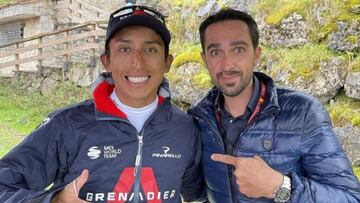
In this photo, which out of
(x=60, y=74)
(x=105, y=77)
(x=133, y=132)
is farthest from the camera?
(x=60, y=74)

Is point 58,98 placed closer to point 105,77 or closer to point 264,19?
point 264,19

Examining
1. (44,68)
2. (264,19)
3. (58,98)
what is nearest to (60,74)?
(44,68)

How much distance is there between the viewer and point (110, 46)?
86.8 inches

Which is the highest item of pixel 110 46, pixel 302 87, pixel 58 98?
pixel 110 46

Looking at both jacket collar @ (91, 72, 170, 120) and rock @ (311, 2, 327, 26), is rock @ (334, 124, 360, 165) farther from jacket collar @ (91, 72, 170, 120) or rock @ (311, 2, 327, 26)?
jacket collar @ (91, 72, 170, 120)

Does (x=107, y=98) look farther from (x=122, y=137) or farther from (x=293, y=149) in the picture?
(x=293, y=149)

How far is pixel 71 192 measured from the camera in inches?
69.0

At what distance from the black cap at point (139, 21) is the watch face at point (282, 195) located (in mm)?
917

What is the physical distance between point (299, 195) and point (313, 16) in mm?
5289

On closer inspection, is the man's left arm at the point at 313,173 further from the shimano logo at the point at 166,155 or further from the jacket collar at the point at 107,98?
the jacket collar at the point at 107,98

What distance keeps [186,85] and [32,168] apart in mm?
6086

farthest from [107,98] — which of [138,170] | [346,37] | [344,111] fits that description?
[346,37]

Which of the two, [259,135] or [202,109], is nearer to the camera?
[259,135]

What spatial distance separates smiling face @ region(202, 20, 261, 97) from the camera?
2.32m
